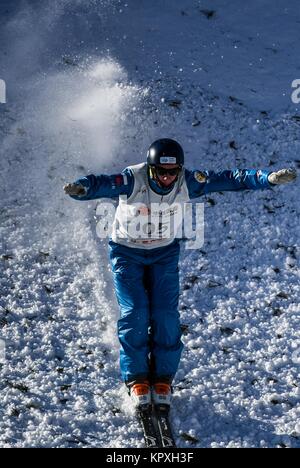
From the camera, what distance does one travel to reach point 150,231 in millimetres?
6770

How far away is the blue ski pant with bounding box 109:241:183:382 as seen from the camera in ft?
21.2

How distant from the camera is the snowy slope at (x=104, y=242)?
656 centimetres

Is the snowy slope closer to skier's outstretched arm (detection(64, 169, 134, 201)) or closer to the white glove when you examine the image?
skier's outstretched arm (detection(64, 169, 134, 201))

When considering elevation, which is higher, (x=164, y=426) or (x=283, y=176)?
(x=283, y=176)

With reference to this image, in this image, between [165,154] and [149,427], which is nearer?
[149,427]

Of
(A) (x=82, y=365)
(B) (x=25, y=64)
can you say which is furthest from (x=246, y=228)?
(B) (x=25, y=64)

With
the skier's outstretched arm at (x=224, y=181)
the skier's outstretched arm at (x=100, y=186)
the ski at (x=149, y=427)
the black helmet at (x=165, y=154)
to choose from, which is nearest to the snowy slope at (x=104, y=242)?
the ski at (x=149, y=427)

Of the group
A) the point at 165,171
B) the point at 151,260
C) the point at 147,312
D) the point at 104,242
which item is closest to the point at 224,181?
the point at 165,171

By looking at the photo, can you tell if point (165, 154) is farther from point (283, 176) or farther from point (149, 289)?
point (149, 289)

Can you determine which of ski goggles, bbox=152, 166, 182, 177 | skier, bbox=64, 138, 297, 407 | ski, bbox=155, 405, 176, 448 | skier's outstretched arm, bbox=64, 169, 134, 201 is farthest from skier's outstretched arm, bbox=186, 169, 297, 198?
ski, bbox=155, 405, 176, 448

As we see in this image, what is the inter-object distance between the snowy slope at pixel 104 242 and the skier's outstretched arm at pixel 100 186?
5.26ft

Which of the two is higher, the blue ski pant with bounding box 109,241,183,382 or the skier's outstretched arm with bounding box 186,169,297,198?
the skier's outstretched arm with bounding box 186,169,297,198

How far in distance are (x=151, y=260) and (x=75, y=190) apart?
111 centimetres

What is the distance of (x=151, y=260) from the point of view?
22.3 feet
